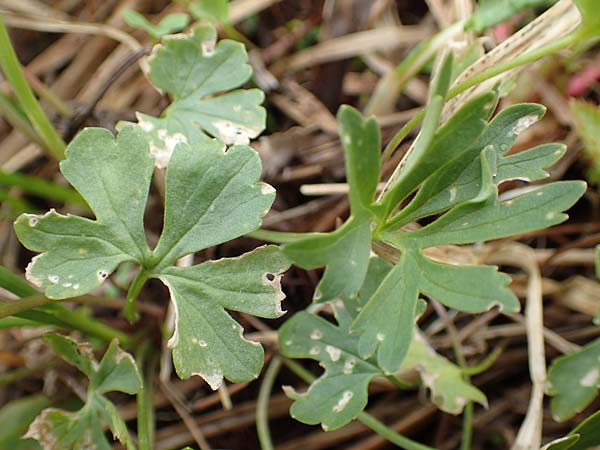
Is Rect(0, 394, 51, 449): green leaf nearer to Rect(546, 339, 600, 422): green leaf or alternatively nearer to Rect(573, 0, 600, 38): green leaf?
Rect(546, 339, 600, 422): green leaf

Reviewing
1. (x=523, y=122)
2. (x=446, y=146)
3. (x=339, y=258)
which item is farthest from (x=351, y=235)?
(x=523, y=122)

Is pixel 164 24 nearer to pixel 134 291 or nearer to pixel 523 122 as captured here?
pixel 134 291

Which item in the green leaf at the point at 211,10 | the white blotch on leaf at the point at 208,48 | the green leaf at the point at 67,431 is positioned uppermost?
the white blotch on leaf at the point at 208,48

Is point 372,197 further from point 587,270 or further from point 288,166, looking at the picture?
point 587,270

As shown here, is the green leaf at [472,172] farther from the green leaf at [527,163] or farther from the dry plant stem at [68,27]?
the dry plant stem at [68,27]

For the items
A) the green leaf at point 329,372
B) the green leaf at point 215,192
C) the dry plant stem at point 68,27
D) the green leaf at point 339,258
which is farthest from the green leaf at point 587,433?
the dry plant stem at point 68,27

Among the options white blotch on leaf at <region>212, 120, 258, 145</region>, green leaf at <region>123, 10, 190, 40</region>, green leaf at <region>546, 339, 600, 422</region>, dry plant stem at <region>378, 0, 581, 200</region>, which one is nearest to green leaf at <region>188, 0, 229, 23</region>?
green leaf at <region>123, 10, 190, 40</region>
